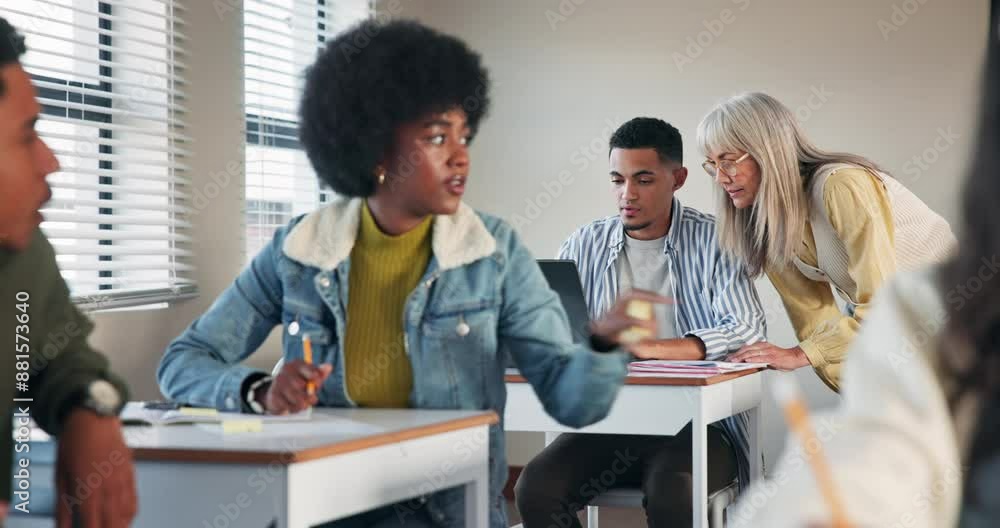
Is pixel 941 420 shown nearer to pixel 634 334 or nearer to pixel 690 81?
pixel 634 334

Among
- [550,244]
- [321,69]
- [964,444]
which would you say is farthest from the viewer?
[550,244]

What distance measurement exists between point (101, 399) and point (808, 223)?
2.48m

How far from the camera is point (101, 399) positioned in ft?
4.82

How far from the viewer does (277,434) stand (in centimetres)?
182

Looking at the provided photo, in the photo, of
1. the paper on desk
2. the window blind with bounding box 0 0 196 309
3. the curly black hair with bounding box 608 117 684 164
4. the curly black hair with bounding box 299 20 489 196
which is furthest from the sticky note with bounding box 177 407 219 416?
the curly black hair with bounding box 608 117 684 164

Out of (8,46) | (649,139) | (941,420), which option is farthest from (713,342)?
(941,420)

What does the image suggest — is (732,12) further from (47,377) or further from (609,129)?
(47,377)

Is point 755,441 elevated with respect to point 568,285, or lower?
lower

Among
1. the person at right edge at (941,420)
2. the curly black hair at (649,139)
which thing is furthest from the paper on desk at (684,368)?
the person at right edge at (941,420)

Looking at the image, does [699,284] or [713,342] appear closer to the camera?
[713,342]

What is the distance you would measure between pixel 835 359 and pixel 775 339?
1.69 m

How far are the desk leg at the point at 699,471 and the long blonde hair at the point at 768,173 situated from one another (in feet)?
2.33

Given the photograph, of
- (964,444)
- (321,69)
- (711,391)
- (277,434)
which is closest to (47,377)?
(277,434)

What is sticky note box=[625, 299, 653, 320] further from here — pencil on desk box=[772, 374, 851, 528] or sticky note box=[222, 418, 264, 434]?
pencil on desk box=[772, 374, 851, 528]
